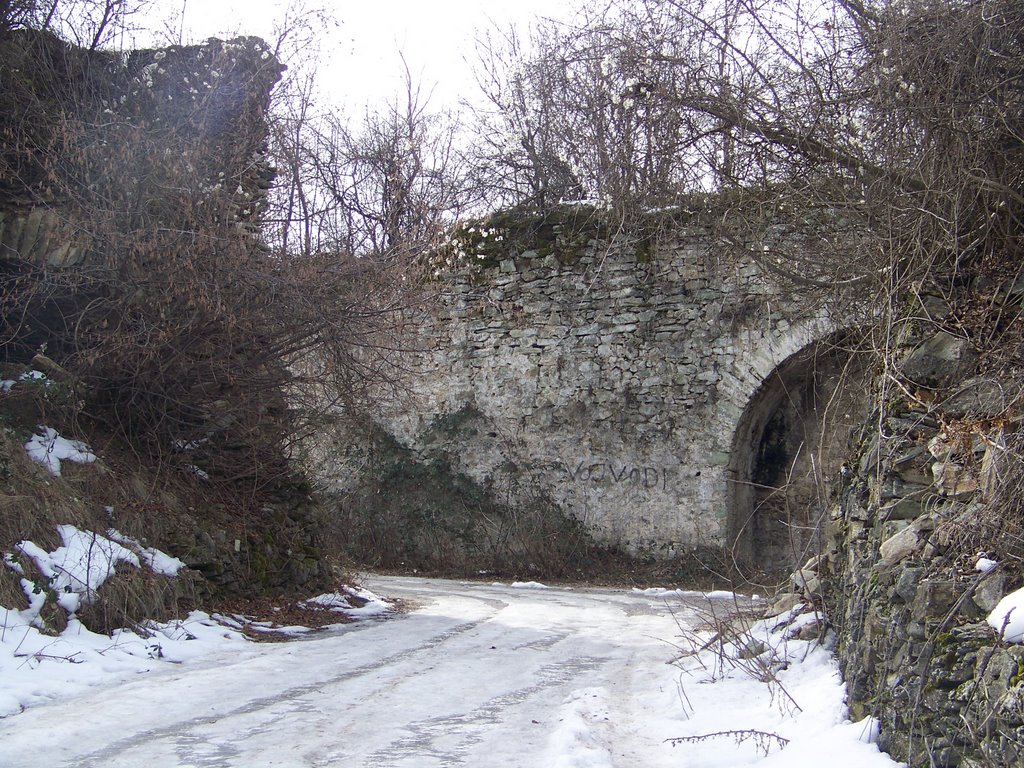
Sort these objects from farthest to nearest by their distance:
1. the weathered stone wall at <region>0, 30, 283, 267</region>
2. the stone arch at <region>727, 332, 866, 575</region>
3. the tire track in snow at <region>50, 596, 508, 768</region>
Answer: the stone arch at <region>727, 332, 866, 575</region>, the weathered stone wall at <region>0, 30, 283, 267</region>, the tire track in snow at <region>50, 596, 508, 768</region>

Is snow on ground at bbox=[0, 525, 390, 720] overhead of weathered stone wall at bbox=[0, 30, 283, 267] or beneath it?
beneath

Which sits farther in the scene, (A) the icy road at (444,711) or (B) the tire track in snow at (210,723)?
(A) the icy road at (444,711)

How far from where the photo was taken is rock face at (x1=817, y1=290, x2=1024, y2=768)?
288 centimetres

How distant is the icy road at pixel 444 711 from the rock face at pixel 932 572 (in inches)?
10.3

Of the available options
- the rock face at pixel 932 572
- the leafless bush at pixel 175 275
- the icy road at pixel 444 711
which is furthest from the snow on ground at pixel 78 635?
the rock face at pixel 932 572

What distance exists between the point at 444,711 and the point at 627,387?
26.5ft

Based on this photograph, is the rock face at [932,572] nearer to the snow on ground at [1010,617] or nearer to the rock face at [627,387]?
the snow on ground at [1010,617]

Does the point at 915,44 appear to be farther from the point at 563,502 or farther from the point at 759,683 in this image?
the point at 563,502

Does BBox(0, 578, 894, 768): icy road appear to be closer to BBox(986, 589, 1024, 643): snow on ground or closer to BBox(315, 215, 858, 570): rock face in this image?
BBox(986, 589, 1024, 643): snow on ground

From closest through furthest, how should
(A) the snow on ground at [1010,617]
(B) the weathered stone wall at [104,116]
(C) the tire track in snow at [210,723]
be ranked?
(A) the snow on ground at [1010,617]
(C) the tire track in snow at [210,723]
(B) the weathered stone wall at [104,116]

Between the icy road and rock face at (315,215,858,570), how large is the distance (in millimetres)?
5294

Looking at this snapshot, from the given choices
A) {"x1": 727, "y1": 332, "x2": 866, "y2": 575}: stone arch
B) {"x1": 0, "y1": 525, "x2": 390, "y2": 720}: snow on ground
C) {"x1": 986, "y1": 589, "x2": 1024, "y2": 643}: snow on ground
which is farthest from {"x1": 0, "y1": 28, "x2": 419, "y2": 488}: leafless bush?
{"x1": 986, "y1": 589, "x2": 1024, "y2": 643}: snow on ground

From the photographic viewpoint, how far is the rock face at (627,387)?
38.0 feet

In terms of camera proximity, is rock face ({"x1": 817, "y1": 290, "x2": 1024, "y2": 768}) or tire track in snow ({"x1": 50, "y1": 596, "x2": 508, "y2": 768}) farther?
tire track in snow ({"x1": 50, "y1": 596, "x2": 508, "y2": 768})
